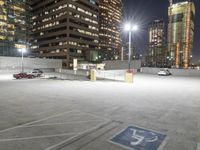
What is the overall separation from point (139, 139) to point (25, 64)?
50.2 meters

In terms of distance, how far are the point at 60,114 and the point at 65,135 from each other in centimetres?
313

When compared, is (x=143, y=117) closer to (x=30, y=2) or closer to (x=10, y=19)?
(x=10, y=19)

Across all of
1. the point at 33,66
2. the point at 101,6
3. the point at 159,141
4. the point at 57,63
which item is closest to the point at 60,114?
the point at 159,141

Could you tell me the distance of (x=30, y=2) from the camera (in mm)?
129875

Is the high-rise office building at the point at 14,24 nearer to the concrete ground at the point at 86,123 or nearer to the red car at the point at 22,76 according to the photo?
the red car at the point at 22,76

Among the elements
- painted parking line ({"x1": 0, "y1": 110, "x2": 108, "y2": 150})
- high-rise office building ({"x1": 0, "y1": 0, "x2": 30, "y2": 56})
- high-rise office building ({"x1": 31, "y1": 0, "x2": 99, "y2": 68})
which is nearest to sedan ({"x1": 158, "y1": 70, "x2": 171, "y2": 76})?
painted parking line ({"x1": 0, "y1": 110, "x2": 108, "y2": 150})

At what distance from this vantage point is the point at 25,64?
52094 mm

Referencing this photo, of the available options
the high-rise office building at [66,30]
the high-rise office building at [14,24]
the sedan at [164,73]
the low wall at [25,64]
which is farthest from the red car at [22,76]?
the high-rise office building at [66,30]

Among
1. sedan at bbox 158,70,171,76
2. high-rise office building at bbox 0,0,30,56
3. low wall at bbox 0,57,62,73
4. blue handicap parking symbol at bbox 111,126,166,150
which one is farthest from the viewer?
high-rise office building at bbox 0,0,30,56

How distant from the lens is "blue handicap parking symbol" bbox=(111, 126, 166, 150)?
662cm

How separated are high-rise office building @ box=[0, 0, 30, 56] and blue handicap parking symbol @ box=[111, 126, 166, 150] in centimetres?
9997

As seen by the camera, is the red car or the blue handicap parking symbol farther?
the red car

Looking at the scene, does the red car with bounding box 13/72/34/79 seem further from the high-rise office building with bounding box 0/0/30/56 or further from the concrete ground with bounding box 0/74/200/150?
the high-rise office building with bounding box 0/0/30/56

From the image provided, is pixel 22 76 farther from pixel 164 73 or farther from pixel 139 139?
pixel 164 73
